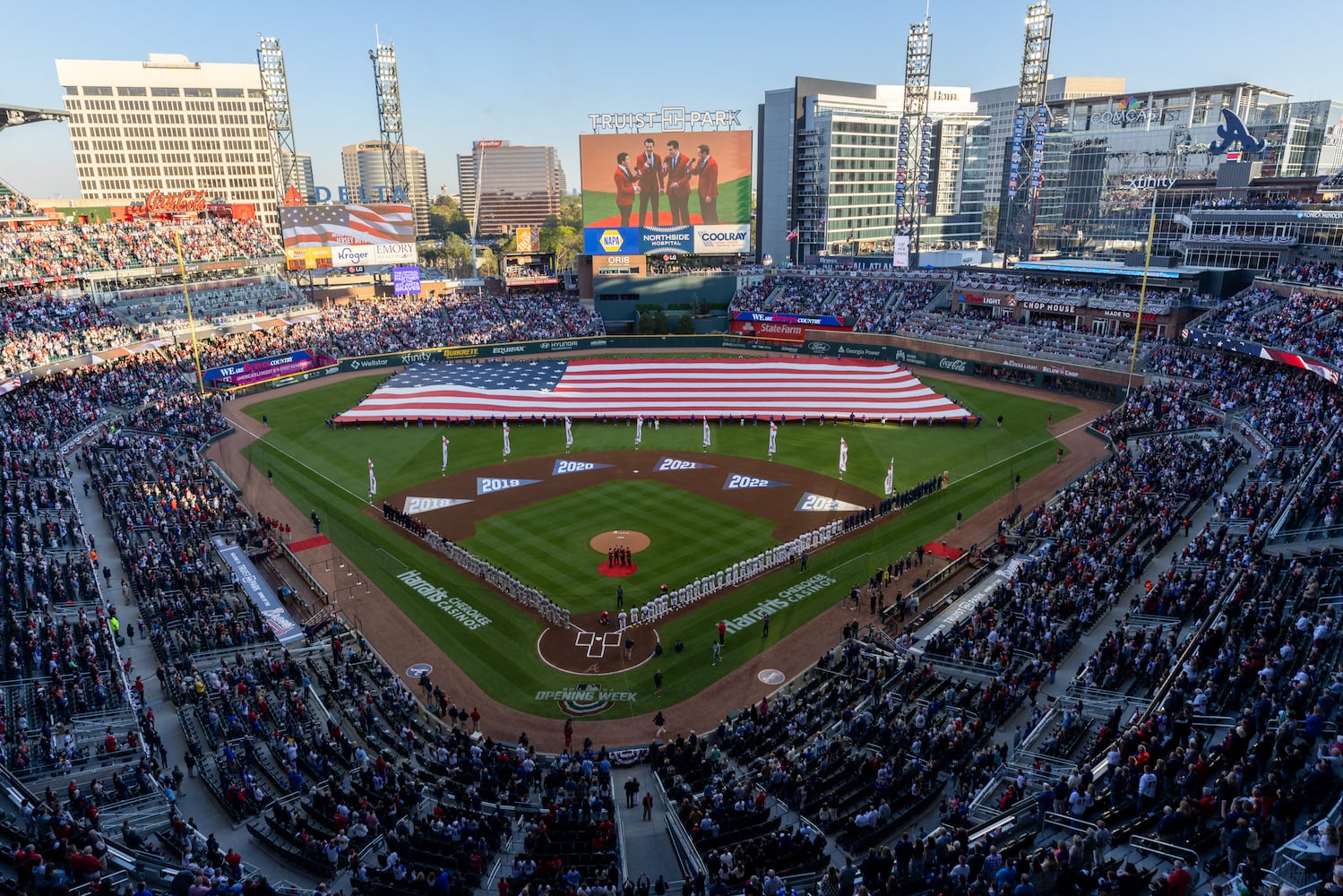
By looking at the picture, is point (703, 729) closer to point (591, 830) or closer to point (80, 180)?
point (591, 830)

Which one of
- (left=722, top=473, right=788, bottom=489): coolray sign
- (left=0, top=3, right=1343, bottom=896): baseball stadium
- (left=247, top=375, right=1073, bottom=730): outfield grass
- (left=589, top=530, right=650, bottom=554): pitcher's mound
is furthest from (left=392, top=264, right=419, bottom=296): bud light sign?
(left=589, top=530, right=650, bottom=554): pitcher's mound

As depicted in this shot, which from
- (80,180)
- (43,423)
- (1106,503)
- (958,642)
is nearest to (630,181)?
(43,423)

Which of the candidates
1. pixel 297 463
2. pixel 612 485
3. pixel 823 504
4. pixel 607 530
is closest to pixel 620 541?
pixel 607 530

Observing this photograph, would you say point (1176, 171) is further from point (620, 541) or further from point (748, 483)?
point (620, 541)

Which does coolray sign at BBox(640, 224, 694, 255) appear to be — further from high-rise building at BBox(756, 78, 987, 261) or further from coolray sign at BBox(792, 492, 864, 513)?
coolray sign at BBox(792, 492, 864, 513)

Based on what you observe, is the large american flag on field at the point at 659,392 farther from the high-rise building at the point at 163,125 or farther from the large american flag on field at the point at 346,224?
the high-rise building at the point at 163,125

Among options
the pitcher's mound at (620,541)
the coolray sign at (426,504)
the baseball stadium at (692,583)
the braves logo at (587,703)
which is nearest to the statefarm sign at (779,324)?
the baseball stadium at (692,583)

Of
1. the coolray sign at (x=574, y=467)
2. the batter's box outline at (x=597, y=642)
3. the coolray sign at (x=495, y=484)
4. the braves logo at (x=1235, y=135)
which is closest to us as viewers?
the batter's box outline at (x=597, y=642)
